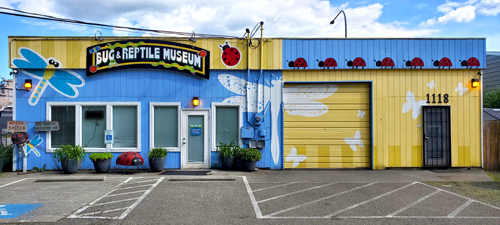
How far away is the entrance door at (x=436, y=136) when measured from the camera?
37.8 feet

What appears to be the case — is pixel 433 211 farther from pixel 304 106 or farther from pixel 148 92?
pixel 148 92

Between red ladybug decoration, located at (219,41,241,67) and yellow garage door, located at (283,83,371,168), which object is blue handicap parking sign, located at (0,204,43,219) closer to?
red ladybug decoration, located at (219,41,241,67)

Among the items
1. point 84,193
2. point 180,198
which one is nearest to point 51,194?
point 84,193

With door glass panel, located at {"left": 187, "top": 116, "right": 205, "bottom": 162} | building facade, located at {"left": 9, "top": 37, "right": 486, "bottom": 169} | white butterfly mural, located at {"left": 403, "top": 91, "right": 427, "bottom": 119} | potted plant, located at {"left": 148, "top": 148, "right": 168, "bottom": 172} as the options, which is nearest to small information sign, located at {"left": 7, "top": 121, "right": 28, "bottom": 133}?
building facade, located at {"left": 9, "top": 37, "right": 486, "bottom": 169}

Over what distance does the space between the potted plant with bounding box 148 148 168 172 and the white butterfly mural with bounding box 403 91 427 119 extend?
27.5 feet

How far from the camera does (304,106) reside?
11.6m

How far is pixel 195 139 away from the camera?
37.7ft

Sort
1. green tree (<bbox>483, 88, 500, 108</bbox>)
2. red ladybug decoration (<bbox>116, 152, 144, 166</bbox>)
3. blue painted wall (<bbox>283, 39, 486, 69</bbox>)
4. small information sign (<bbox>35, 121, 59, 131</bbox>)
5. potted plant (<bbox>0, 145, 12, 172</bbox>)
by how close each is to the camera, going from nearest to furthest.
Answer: red ladybug decoration (<bbox>116, 152, 144, 166</bbox>)
potted plant (<bbox>0, 145, 12, 172</bbox>)
small information sign (<bbox>35, 121, 59, 131</bbox>)
blue painted wall (<bbox>283, 39, 486, 69</bbox>)
green tree (<bbox>483, 88, 500, 108</bbox>)

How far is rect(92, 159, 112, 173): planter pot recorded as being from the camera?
10498 mm

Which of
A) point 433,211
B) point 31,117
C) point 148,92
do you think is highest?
point 148,92

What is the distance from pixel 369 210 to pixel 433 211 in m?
1.23

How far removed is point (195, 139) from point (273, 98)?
305 centimetres

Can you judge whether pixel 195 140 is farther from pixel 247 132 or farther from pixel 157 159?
pixel 247 132

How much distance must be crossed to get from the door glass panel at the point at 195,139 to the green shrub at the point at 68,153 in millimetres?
3424
